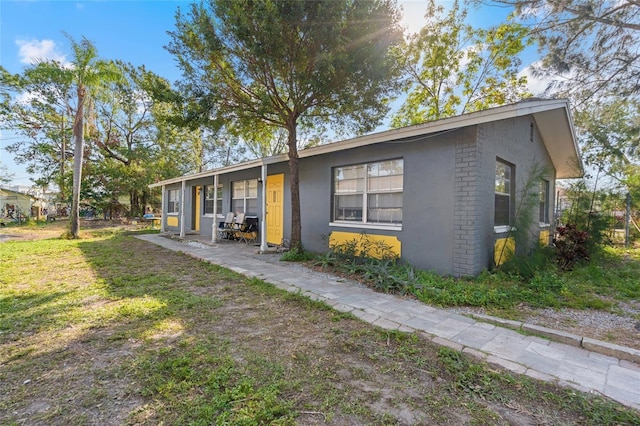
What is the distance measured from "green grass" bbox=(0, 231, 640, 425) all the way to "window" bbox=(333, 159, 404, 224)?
303cm

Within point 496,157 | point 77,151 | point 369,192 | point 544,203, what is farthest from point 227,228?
point 544,203

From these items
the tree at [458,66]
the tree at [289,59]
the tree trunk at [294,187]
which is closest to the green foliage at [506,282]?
the tree trunk at [294,187]

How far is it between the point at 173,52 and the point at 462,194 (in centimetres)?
723

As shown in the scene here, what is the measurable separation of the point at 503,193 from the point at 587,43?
634 centimetres

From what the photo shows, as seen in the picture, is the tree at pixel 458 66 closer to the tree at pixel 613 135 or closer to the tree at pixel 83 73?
the tree at pixel 613 135

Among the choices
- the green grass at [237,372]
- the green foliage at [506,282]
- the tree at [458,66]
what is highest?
the tree at [458,66]

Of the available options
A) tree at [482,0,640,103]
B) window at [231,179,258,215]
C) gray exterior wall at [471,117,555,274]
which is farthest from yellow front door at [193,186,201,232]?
tree at [482,0,640,103]

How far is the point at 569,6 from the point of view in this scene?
7.64 metres

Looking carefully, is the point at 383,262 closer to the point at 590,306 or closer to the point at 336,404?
the point at 590,306

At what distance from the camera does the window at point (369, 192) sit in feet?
20.1

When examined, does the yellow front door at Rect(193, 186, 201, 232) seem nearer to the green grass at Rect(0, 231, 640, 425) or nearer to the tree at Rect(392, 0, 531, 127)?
Result: the green grass at Rect(0, 231, 640, 425)

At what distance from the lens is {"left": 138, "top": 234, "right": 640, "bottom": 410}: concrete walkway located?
2.28m

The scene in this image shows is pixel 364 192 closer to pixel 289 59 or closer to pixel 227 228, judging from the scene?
pixel 289 59

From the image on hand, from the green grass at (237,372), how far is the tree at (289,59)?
13.6 ft
